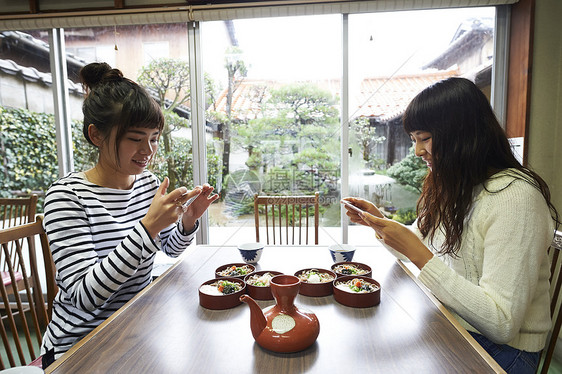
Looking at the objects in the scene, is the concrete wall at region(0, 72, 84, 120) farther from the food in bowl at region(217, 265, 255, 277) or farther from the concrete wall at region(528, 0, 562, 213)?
the concrete wall at region(528, 0, 562, 213)

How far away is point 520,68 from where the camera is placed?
2.38 m

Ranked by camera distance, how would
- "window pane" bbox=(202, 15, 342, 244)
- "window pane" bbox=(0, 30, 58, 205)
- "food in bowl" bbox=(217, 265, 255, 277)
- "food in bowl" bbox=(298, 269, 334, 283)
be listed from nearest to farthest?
"food in bowl" bbox=(298, 269, 334, 283) → "food in bowl" bbox=(217, 265, 255, 277) → "window pane" bbox=(202, 15, 342, 244) → "window pane" bbox=(0, 30, 58, 205)

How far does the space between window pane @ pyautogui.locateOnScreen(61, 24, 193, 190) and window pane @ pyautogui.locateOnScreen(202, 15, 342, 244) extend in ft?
0.68

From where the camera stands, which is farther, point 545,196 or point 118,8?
point 118,8

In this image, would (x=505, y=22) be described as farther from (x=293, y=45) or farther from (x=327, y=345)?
(x=327, y=345)

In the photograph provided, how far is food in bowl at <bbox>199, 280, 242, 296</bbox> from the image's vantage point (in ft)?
3.42

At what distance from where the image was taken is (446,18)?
2506 millimetres

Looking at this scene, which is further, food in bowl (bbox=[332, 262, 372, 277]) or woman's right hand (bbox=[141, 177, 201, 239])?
food in bowl (bbox=[332, 262, 372, 277])

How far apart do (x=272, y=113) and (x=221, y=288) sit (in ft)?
6.12

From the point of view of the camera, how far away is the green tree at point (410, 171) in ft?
8.52

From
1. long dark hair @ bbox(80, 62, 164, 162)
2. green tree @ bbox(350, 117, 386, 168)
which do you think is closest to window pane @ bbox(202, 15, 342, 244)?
green tree @ bbox(350, 117, 386, 168)

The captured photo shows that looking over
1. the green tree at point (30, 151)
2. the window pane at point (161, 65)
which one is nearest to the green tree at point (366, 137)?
the window pane at point (161, 65)

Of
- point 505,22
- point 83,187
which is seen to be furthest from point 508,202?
point 505,22

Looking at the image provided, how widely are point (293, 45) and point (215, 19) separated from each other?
0.60 metres
